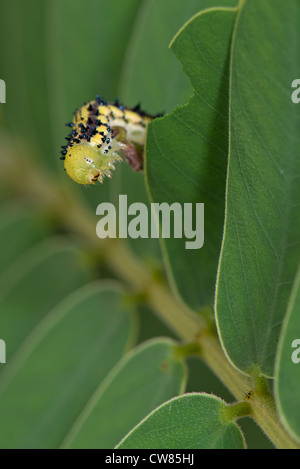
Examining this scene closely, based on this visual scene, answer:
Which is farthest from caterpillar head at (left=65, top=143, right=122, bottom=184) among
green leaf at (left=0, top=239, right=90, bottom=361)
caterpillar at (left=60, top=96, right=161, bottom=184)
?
green leaf at (left=0, top=239, right=90, bottom=361)

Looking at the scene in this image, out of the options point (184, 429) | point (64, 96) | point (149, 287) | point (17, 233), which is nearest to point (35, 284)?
point (17, 233)

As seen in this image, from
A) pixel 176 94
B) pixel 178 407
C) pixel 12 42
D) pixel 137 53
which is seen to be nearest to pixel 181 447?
pixel 178 407

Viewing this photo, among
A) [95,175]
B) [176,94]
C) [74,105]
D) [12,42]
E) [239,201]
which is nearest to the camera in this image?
[239,201]

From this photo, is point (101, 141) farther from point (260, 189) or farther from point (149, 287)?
point (149, 287)

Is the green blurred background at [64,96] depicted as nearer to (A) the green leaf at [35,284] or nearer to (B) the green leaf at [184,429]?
(A) the green leaf at [35,284]

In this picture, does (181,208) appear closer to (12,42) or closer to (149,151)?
(149,151)

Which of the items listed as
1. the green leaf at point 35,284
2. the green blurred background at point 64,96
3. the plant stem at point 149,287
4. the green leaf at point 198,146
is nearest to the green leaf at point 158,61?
the green blurred background at point 64,96

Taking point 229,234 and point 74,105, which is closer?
point 229,234

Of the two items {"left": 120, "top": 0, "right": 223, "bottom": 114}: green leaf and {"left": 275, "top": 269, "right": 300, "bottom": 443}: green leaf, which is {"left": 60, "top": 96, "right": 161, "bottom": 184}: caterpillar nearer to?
{"left": 120, "top": 0, "right": 223, "bottom": 114}: green leaf
